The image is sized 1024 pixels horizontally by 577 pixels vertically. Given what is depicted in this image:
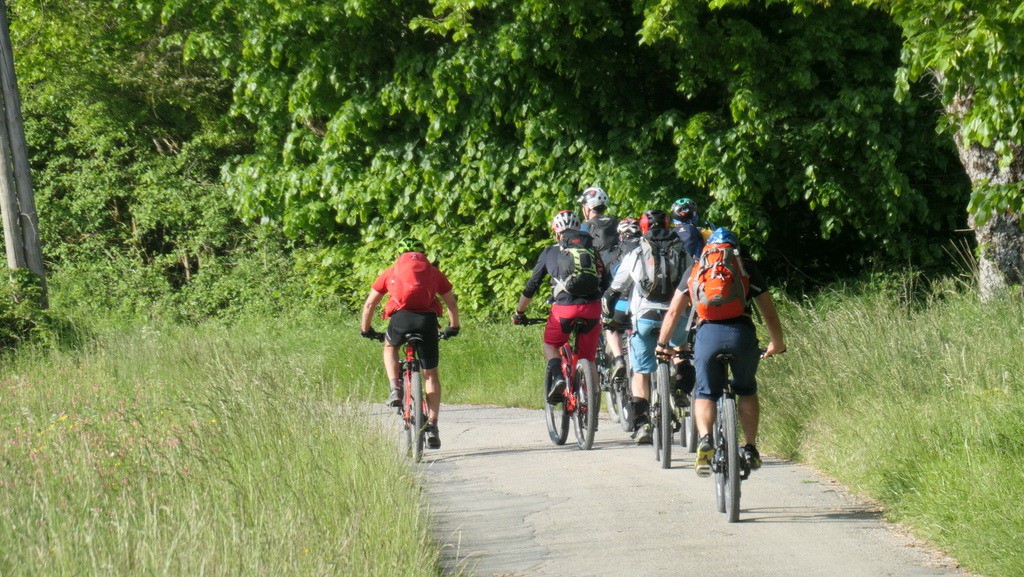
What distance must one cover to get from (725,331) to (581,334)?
319 cm

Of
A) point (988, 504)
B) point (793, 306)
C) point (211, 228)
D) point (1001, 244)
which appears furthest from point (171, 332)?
point (988, 504)

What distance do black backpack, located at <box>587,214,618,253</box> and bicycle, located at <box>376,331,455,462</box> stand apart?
2018 millimetres

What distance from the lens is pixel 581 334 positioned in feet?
34.7

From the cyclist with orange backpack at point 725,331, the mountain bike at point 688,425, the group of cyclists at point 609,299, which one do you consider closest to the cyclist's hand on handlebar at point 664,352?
the group of cyclists at point 609,299

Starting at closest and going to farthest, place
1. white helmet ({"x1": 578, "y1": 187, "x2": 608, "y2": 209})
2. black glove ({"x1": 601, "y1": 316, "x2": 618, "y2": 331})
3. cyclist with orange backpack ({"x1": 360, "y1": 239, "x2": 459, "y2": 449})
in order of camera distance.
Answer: cyclist with orange backpack ({"x1": 360, "y1": 239, "x2": 459, "y2": 449}), black glove ({"x1": 601, "y1": 316, "x2": 618, "y2": 331}), white helmet ({"x1": 578, "y1": 187, "x2": 608, "y2": 209})

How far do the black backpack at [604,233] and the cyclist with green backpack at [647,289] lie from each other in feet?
3.52

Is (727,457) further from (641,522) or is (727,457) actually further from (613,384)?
(613,384)

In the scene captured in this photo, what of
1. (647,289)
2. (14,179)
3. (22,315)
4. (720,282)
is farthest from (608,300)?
(14,179)

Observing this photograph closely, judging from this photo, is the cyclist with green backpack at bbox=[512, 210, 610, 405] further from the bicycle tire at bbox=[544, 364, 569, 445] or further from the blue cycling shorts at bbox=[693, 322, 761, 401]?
the blue cycling shorts at bbox=[693, 322, 761, 401]

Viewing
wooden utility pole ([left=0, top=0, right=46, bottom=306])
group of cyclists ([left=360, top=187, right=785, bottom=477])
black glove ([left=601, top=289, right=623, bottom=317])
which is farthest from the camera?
wooden utility pole ([left=0, top=0, right=46, bottom=306])

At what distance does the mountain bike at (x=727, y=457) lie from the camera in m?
7.30

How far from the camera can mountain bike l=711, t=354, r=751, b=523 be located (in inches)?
287

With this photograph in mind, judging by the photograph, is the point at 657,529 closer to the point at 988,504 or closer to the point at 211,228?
the point at 988,504

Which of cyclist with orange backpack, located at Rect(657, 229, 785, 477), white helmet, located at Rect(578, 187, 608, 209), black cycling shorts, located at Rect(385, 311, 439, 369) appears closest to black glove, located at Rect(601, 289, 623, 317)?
white helmet, located at Rect(578, 187, 608, 209)
